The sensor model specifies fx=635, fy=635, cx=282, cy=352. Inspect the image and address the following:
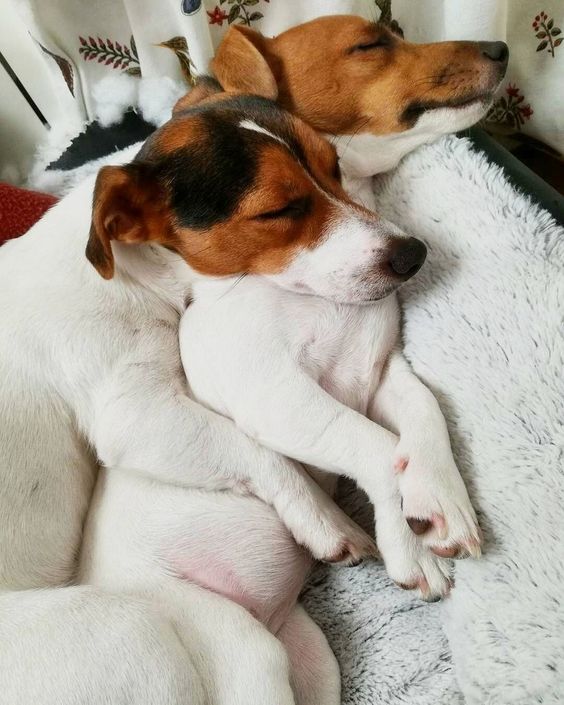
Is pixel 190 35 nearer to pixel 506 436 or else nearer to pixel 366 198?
pixel 366 198

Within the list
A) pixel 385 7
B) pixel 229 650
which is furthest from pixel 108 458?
pixel 385 7

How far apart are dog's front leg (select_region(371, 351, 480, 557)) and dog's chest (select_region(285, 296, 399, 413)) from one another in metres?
0.12

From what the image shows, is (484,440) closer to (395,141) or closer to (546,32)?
(395,141)

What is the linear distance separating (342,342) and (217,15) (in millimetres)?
1243

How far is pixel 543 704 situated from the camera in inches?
42.7

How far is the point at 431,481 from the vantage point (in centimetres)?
119

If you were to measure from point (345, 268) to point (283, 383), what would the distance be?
0.27 meters

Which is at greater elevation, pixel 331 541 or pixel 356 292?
pixel 356 292

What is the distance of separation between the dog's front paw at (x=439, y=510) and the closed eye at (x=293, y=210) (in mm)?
558

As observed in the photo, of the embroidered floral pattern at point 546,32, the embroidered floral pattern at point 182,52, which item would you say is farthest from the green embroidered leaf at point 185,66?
the embroidered floral pattern at point 546,32

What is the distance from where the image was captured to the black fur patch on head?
4.29 feet

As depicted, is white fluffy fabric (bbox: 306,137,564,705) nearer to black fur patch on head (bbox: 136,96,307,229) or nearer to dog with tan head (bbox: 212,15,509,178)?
dog with tan head (bbox: 212,15,509,178)

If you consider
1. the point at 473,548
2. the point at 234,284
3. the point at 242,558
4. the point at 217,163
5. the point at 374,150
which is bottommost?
the point at 242,558

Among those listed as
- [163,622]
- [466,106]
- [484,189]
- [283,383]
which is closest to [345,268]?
[283,383]
